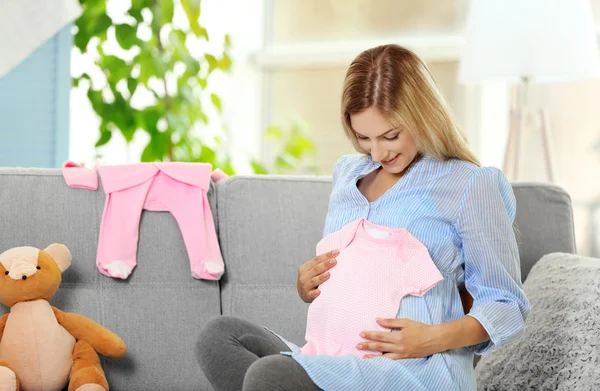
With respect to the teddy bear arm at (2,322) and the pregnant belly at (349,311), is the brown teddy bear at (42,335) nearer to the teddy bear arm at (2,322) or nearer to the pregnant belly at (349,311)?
the teddy bear arm at (2,322)

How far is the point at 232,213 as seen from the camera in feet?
6.56

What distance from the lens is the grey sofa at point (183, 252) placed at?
1869 millimetres

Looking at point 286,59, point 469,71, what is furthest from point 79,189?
point 286,59

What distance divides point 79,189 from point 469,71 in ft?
4.36

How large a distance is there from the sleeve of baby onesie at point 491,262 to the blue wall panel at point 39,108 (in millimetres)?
1783

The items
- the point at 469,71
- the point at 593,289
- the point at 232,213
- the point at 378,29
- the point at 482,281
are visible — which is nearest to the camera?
the point at 482,281

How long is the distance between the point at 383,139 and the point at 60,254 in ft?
2.62

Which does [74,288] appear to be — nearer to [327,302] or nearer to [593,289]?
[327,302]

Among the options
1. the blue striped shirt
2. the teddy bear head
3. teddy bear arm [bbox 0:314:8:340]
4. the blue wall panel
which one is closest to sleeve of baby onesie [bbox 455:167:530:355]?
the blue striped shirt

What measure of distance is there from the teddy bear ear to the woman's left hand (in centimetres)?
78

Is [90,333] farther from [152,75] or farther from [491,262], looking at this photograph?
[152,75]

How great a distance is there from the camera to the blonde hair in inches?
54.4

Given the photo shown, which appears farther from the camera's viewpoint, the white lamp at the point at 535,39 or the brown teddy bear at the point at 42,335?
the white lamp at the point at 535,39

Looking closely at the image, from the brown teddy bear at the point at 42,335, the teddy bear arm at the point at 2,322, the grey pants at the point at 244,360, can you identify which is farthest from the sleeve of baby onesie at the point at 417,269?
the teddy bear arm at the point at 2,322
